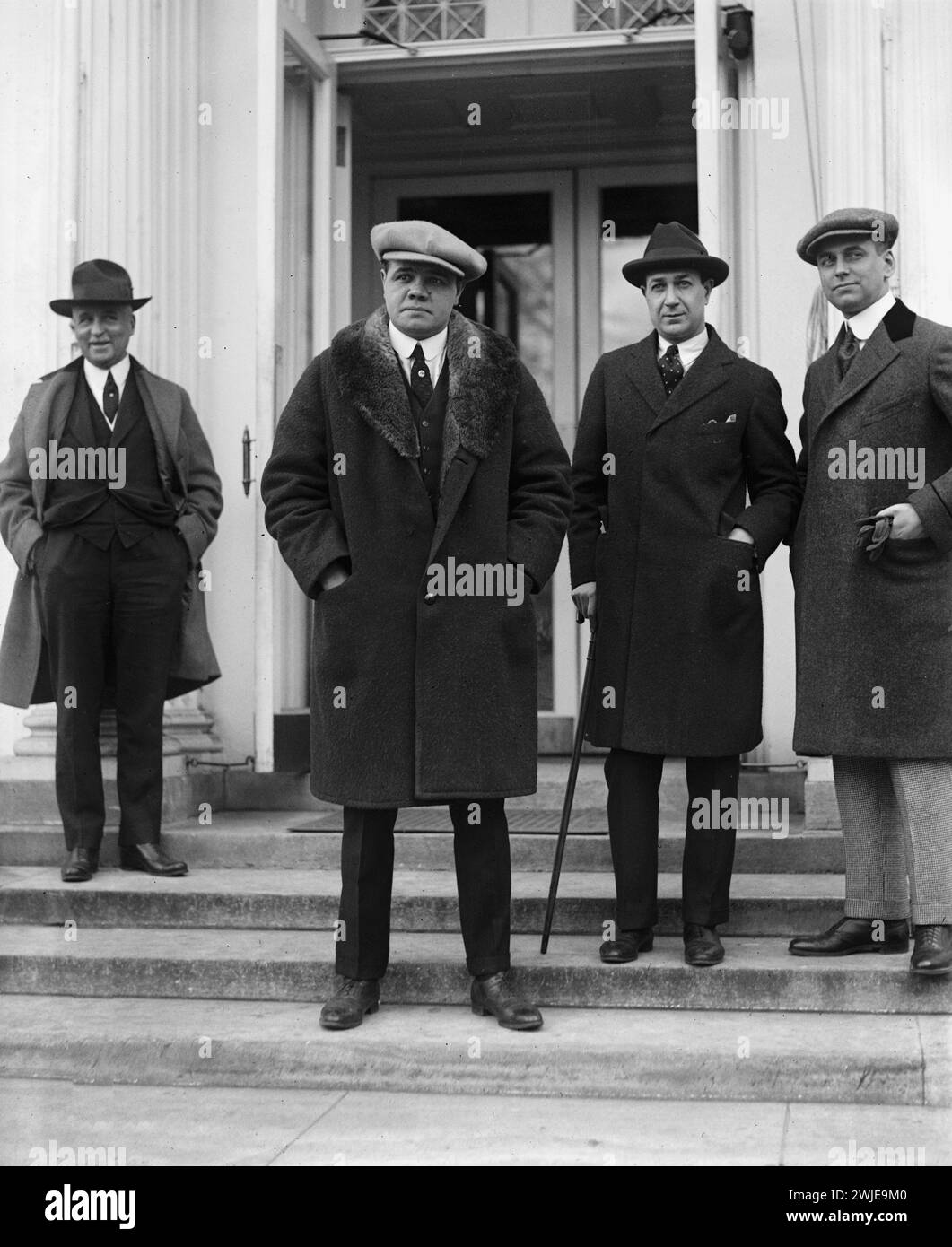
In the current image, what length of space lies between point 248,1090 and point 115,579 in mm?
2003

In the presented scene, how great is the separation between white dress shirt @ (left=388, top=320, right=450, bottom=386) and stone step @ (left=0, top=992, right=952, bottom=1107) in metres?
1.65

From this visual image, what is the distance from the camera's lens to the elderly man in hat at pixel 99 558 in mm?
5320

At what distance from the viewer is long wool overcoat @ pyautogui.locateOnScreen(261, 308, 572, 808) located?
4.08m

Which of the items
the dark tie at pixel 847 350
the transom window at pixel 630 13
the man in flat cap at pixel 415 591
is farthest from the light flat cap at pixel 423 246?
the transom window at pixel 630 13

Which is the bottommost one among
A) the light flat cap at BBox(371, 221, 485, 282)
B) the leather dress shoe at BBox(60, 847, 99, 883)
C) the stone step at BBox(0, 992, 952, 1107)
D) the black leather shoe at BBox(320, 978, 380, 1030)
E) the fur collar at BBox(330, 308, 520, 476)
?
the stone step at BBox(0, 992, 952, 1107)

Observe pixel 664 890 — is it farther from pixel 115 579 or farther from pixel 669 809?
pixel 115 579

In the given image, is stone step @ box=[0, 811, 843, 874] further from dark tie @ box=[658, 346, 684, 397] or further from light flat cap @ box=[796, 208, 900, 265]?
light flat cap @ box=[796, 208, 900, 265]

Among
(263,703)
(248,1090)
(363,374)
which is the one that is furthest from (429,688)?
(263,703)

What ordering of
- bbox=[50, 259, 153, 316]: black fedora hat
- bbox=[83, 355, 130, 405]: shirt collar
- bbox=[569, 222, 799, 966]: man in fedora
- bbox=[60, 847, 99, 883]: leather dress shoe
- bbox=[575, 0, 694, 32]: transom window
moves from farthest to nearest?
bbox=[575, 0, 694, 32]: transom window → bbox=[83, 355, 130, 405]: shirt collar → bbox=[50, 259, 153, 316]: black fedora hat → bbox=[60, 847, 99, 883]: leather dress shoe → bbox=[569, 222, 799, 966]: man in fedora

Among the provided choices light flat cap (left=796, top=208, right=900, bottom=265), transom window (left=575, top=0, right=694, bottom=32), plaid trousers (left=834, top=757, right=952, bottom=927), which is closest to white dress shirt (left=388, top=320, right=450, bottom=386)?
light flat cap (left=796, top=208, right=900, bottom=265)

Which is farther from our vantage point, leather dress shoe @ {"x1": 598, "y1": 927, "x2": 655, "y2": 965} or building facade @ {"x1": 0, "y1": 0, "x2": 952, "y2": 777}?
building facade @ {"x1": 0, "y1": 0, "x2": 952, "y2": 777}

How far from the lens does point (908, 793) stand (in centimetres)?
425

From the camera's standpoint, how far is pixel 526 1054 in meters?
3.94

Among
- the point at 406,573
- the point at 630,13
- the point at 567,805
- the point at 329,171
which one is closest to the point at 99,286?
the point at 329,171
